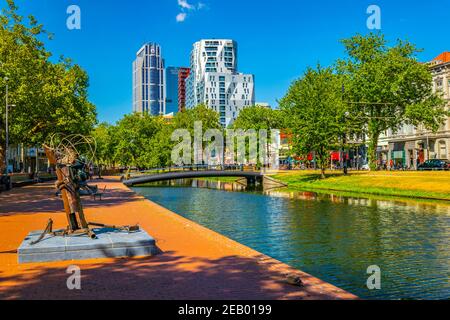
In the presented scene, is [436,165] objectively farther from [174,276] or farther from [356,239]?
[174,276]

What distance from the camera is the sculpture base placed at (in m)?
12.0

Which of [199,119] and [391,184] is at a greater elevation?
[199,119]

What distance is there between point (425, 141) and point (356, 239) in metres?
57.7

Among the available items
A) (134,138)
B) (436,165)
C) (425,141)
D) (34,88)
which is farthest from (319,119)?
(134,138)

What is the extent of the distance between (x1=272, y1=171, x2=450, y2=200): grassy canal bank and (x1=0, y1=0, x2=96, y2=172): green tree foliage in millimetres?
30780

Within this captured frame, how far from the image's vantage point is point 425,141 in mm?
70375

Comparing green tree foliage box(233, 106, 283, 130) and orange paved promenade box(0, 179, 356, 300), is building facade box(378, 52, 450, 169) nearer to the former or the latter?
green tree foliage box(233, 106, 283, 130)

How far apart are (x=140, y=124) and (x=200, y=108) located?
15.8 meters

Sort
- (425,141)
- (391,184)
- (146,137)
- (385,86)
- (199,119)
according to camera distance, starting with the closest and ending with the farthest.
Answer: (391,184), (385,86), (425,141), (199,119), (146,137)

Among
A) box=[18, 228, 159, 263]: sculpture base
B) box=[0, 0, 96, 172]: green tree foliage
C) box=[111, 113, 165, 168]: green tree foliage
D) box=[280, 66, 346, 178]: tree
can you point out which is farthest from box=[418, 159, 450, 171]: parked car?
box=[111, 113, 165, 168]: green tree foliage
